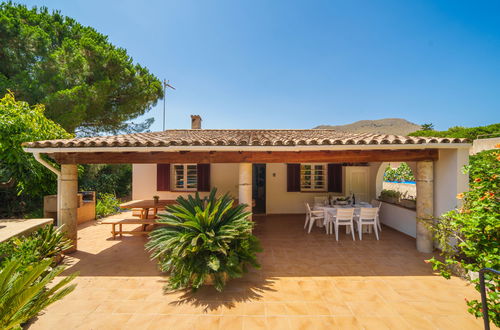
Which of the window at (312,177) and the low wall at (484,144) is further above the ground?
the low wall at (484,144)

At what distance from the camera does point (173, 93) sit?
16.9 m

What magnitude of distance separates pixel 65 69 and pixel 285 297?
13245 mm

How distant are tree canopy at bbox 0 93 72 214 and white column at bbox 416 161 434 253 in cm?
1040

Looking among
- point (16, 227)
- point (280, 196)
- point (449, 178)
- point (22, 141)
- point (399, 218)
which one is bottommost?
point (399, 218)

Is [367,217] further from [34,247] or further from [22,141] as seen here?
[22,141]

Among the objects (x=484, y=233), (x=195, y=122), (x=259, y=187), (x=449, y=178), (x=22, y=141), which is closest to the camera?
(x=484, y=233)

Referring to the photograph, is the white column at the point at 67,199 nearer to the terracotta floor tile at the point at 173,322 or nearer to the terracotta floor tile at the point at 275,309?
the terracotta floor tile at the point at 173,322

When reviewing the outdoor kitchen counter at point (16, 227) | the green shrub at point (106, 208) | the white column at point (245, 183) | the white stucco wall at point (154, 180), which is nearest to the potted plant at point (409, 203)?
the white column at point (245, 183)

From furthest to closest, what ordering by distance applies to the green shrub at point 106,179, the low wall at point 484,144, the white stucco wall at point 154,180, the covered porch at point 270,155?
1. the low wall at point 484,144
2. the green shrub at point 106,179
3. the white stucco wall at point 154,180
4. the covered porch at point 270,155

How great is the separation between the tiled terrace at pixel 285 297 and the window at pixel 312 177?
4.62 m

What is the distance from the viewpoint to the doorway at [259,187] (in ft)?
33.4

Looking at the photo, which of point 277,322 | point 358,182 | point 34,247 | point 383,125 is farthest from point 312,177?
point 383,125

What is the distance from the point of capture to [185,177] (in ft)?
32.6

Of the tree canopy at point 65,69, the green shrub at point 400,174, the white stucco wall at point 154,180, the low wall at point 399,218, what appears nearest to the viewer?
the low wall at point 399,218
